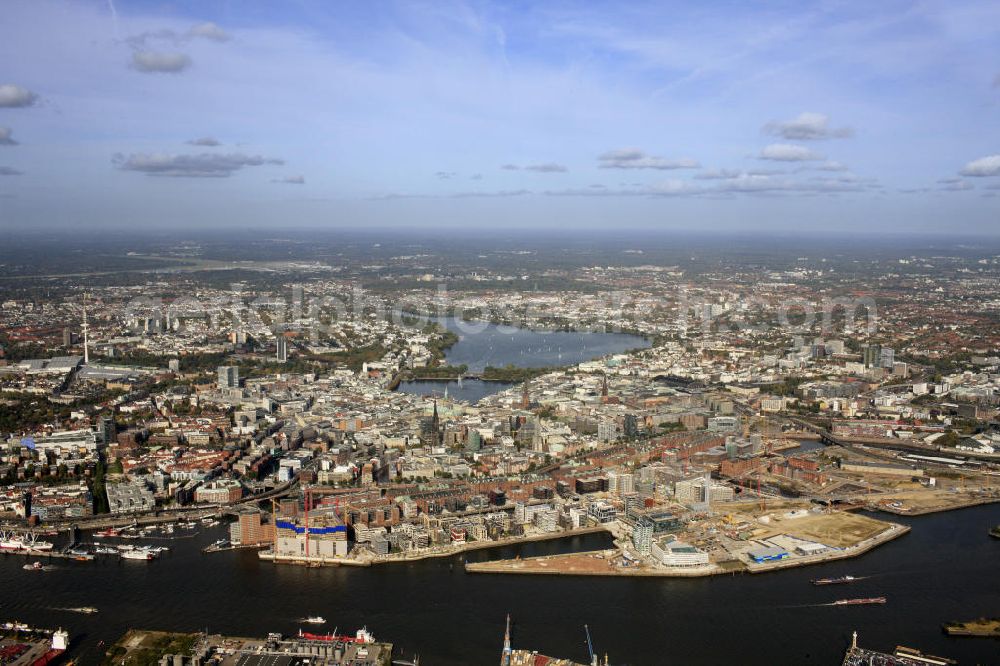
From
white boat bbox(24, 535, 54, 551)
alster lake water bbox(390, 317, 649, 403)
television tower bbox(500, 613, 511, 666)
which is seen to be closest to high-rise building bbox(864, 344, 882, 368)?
alster lake water bbox(390, 317, 649, 403)

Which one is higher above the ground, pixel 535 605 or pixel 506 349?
pixel 506 349

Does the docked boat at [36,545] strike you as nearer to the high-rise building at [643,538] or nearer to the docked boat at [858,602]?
the high-rise building at [643,538]

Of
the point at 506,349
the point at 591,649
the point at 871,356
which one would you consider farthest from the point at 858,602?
the point at 506,349

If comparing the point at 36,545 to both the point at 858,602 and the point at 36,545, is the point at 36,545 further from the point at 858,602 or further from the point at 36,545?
the point at 858,602

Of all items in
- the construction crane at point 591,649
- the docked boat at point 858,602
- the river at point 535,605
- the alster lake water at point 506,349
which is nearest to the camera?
the construction crane at point 591,649

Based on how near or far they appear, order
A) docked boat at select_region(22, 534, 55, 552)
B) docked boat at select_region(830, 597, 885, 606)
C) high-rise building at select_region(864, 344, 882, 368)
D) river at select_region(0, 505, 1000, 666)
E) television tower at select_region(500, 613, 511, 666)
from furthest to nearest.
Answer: high-rise building at select_region(864, 344, 882, 368)
docked boat at select_region(22, 534, 55, 552)
docked boat at select_region(830, 597, 885, 606)
river at select_region(0, 505, 1000, 666)
television tower at select_region(500, 613, 511, 666)

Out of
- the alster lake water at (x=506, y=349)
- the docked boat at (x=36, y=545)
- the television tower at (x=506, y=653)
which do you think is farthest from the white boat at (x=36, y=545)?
the alster lake water at (x=506, y=349)

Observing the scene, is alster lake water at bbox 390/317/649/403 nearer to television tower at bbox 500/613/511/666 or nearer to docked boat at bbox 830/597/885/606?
docked boat at bbox 830/597/885/606
